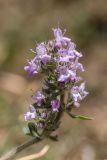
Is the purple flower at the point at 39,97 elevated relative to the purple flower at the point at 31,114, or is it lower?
elevated

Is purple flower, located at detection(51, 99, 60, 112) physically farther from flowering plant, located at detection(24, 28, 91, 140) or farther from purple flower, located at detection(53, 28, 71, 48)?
purple flower, located at detection(53, 28, 71, 48)

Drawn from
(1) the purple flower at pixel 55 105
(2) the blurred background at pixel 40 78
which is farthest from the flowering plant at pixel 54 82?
(2) the blurred background at pixel 40 78

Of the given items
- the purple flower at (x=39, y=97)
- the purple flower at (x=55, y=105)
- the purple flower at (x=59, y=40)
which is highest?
the purple flower at (x=59, y=40)

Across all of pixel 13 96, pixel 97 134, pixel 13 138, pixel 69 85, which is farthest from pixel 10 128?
pixel 69 85

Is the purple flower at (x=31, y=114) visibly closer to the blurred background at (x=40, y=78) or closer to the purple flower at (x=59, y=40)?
the purple flower at (x=59, y=40)

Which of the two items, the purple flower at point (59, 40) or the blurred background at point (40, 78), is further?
the blurred background at point (40, 78)

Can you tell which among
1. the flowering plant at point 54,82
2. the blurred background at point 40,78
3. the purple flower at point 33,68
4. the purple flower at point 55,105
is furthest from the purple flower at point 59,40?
the blurred background at point 40,78

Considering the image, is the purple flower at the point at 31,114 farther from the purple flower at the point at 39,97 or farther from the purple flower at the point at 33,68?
the purple flower at the point at 33,68

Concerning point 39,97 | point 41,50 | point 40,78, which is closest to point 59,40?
point 41,50
